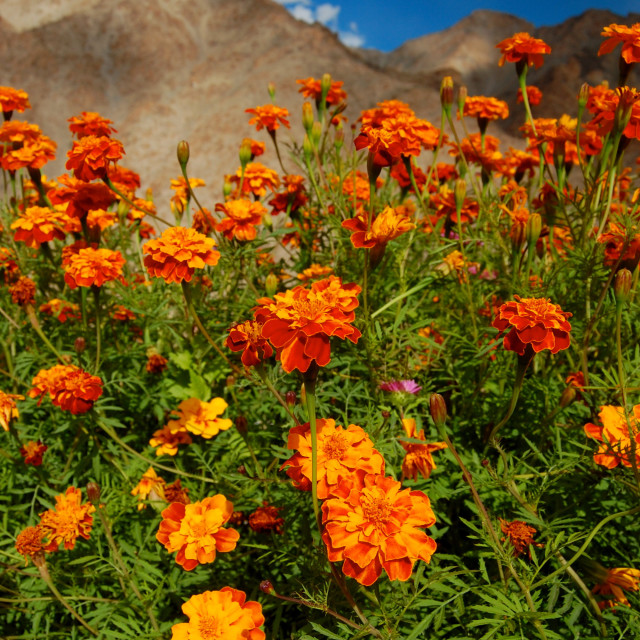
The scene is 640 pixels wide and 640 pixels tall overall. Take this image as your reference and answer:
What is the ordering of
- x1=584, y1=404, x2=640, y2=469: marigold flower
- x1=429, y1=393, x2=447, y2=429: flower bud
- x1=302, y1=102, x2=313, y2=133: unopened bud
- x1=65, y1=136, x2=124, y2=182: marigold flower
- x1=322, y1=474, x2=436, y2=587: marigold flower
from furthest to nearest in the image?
x1=302, y1=102, x2=313, y2=133: unopened bud < x1=65, y1=136, x2=124, y2=182: marigold flower < x1=584, y1=404, x2=640, y2=469: marigold flower < x1=429, y1=393, x2=447, y2=429: flower bud < x1=322, y1=474, x2=436, y2=587: marigold flower

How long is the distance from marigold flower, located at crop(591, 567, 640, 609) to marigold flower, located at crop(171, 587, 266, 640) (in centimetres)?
60

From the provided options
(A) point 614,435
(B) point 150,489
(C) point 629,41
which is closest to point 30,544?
(B) point 150,489

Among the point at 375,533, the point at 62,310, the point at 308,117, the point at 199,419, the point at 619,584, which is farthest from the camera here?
the point at 62,310

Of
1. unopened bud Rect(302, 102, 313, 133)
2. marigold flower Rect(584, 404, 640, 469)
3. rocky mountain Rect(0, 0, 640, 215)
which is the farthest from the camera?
rocky mountain Rect(0, 0, 640, 215)

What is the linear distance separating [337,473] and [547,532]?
434 millimetres

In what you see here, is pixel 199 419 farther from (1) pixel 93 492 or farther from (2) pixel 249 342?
(2) pixel 249 342

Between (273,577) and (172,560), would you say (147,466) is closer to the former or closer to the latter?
(172,560)

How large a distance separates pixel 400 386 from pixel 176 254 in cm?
55

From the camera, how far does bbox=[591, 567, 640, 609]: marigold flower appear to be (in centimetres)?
85

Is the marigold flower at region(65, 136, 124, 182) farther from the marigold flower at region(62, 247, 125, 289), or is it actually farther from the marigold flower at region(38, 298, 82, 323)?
the marigold flower at region(38, 298, 82, 323)

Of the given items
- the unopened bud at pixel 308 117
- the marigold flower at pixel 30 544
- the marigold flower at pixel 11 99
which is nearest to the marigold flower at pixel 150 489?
the marigold flower at pixel 30 544

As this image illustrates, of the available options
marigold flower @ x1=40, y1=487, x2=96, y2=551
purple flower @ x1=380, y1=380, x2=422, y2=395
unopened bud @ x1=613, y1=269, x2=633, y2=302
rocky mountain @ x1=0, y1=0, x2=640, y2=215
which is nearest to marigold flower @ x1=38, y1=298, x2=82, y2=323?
marigold flower @ x1=40, y1=487, x2=96, y2=551

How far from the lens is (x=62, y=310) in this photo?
1561 mm

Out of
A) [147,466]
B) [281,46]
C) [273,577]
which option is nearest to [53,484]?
[147,466]
